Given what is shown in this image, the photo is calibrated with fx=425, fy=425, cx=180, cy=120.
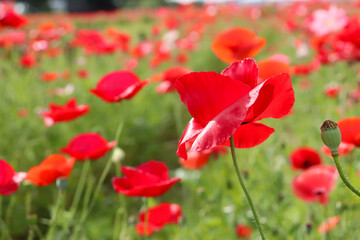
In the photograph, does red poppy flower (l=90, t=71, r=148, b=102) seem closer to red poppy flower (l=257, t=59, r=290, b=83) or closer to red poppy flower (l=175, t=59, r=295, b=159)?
red poppy flower (l=257, t=59, r=290, b=83)

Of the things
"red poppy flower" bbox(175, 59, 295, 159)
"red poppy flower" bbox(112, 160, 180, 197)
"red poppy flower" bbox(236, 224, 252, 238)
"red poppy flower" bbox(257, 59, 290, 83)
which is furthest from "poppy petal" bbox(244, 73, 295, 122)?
"red poppy flower" bbox(236, 224, 252, 238)

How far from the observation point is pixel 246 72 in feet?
2.16

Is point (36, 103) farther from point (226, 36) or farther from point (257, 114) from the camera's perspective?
point (257, 114)

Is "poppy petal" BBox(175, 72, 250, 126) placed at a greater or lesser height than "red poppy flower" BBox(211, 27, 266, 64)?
greater

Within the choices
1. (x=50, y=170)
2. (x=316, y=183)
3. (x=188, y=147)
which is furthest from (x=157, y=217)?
(x=316, y=183)

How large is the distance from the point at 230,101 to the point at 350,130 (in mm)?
408

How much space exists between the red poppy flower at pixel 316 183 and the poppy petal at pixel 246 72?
0.71 metres

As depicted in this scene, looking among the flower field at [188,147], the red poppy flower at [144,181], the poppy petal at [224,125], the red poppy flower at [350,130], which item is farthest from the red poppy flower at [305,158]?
the poppy petal at [224,125]

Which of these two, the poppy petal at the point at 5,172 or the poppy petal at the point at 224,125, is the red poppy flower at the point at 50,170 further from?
the poppy petal at the point at 224,125

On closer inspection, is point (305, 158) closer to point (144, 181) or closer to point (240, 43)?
point (240, 43)

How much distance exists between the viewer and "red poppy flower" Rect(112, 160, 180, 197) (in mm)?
879

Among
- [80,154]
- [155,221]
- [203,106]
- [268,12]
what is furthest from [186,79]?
[268,12]

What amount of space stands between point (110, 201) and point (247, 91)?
185cm

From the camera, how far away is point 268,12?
1078 centimetres
